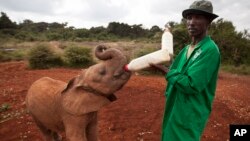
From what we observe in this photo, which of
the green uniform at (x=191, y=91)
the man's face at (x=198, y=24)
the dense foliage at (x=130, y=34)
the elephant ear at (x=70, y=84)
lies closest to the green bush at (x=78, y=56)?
the dense foliage at (x=130, y=34)

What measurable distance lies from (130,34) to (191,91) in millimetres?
40041

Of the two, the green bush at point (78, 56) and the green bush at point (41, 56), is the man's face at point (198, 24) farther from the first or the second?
the green bush at point (41, 56)

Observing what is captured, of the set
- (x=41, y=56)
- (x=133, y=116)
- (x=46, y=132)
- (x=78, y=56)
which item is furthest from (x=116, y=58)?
(x=41, y=56)

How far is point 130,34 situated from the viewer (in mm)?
41969

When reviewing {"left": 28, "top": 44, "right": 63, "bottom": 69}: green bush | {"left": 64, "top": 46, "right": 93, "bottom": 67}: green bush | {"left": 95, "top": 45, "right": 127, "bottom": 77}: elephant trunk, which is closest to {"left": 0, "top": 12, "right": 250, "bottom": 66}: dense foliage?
{"left": 95, "top": 45, "right": 127, "bottom": 77}: elephant trunk

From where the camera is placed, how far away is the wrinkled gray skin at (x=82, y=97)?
2857 mm

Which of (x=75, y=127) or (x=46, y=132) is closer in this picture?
(x=75, y=127)

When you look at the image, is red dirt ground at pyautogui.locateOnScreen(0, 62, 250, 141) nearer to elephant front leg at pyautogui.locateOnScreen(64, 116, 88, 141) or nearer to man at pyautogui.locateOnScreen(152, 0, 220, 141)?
elephant front leg at pyautogui.locateOnScreen(64, 116, 88, 141)

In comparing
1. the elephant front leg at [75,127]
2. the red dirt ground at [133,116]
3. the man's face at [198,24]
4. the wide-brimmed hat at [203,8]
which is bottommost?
the red dirt ground at [133,116]

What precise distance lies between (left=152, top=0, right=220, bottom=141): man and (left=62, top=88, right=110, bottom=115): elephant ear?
717 mm

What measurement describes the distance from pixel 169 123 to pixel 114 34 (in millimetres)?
38389

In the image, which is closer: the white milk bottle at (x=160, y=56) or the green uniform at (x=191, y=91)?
the green uniform at (x=191, y=91)

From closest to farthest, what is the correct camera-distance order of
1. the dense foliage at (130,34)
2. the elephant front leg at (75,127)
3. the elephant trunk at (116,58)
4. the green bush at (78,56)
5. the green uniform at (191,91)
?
the green uniform at (191,91) → the elephant trunk at (116,58) → the elephant front leg at (75,127) → the green bush at (78,56) → the dense foliage at (130,34)

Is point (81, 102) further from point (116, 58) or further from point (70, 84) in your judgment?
point (116, 58)
